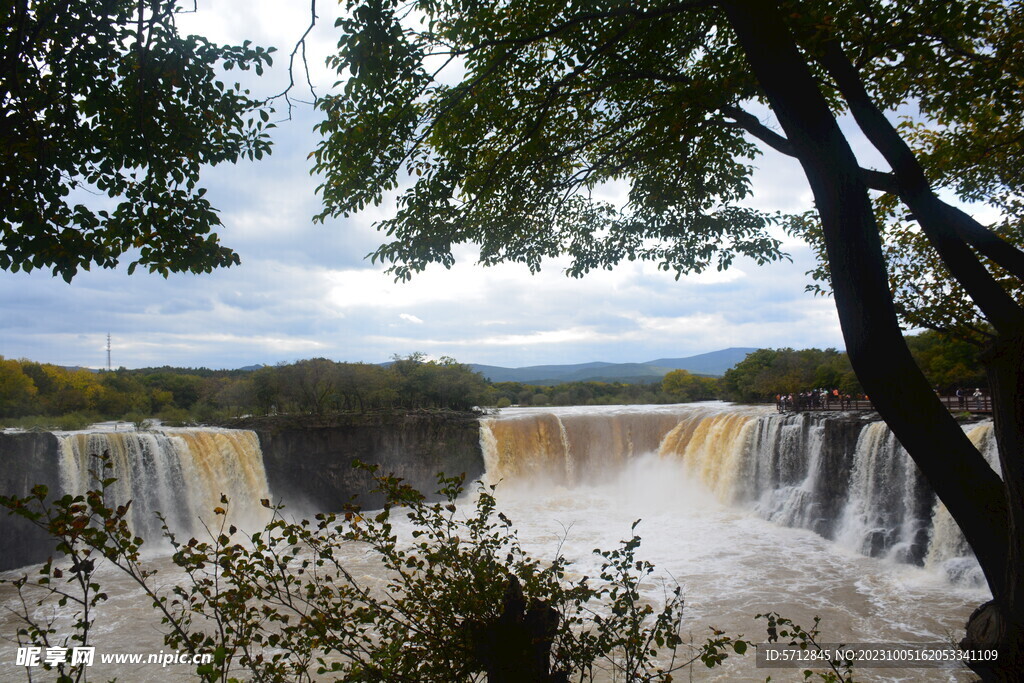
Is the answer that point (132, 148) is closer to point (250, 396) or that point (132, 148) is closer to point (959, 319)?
point (959, 319)

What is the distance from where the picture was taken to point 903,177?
3.01 metres

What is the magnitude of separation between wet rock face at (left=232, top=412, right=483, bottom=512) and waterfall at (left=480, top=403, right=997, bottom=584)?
1.40 meters

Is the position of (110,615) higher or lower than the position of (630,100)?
lower

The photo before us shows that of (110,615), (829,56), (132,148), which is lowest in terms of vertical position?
(110,615)

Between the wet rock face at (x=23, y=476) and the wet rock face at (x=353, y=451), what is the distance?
5.98m

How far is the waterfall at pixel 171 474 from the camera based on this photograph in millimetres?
15758

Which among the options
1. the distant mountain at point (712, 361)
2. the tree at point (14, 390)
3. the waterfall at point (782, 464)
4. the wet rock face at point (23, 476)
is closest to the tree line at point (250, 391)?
the tree at point (14, 390)

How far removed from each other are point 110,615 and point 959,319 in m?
13.7

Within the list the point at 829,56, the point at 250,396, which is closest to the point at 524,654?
the point at 829,56

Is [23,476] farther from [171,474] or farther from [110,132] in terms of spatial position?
[110,132]

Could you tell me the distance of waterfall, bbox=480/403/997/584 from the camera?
502 inches

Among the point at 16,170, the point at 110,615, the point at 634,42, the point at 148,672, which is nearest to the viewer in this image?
the point at 16,170

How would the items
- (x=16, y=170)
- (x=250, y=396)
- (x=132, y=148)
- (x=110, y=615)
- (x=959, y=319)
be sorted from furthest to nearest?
1. (x=250, y=396)
2. (x=110, y=615)
3. (x=959, y=319)
4. (x=132, y=148)
5. (x=16, y=170)

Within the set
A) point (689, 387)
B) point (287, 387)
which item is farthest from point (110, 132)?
point (689, 387)
